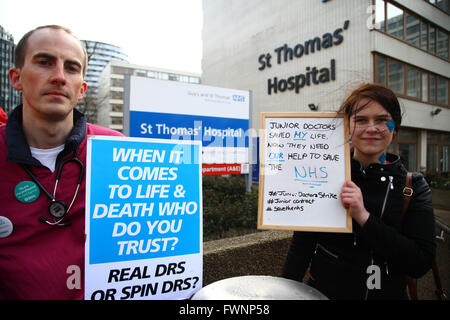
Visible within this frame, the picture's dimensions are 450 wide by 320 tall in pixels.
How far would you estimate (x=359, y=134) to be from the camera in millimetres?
1568

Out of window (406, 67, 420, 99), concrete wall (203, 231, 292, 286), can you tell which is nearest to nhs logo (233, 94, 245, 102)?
concrete wall (203, 231, 292, 286)

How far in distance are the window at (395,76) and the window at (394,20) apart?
158cm

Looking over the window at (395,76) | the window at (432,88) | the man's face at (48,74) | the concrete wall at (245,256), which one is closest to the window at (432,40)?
the window at (432,88)

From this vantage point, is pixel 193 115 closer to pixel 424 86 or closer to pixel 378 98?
pixel 378 98

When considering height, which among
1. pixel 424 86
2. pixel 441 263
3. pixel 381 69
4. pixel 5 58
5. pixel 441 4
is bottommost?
pixel 441 263

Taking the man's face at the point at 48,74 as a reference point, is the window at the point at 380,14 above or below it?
above

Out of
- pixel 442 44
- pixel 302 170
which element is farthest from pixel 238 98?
pixel 442 44

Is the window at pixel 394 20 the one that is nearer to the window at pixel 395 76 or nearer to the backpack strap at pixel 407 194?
the window at pixel 395 76

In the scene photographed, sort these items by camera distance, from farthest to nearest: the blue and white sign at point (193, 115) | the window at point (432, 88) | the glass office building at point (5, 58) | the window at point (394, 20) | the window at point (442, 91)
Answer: the window at point (442, 91) → the window at point (432, 88) → the window at point (394, 20) → the blue and white sign at point (193, 115) → the glass office building at point (5, 58)

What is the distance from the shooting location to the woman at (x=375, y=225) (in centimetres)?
140

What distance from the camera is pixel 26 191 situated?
1.50 metres

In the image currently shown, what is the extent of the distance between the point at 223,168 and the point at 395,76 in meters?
14.0
